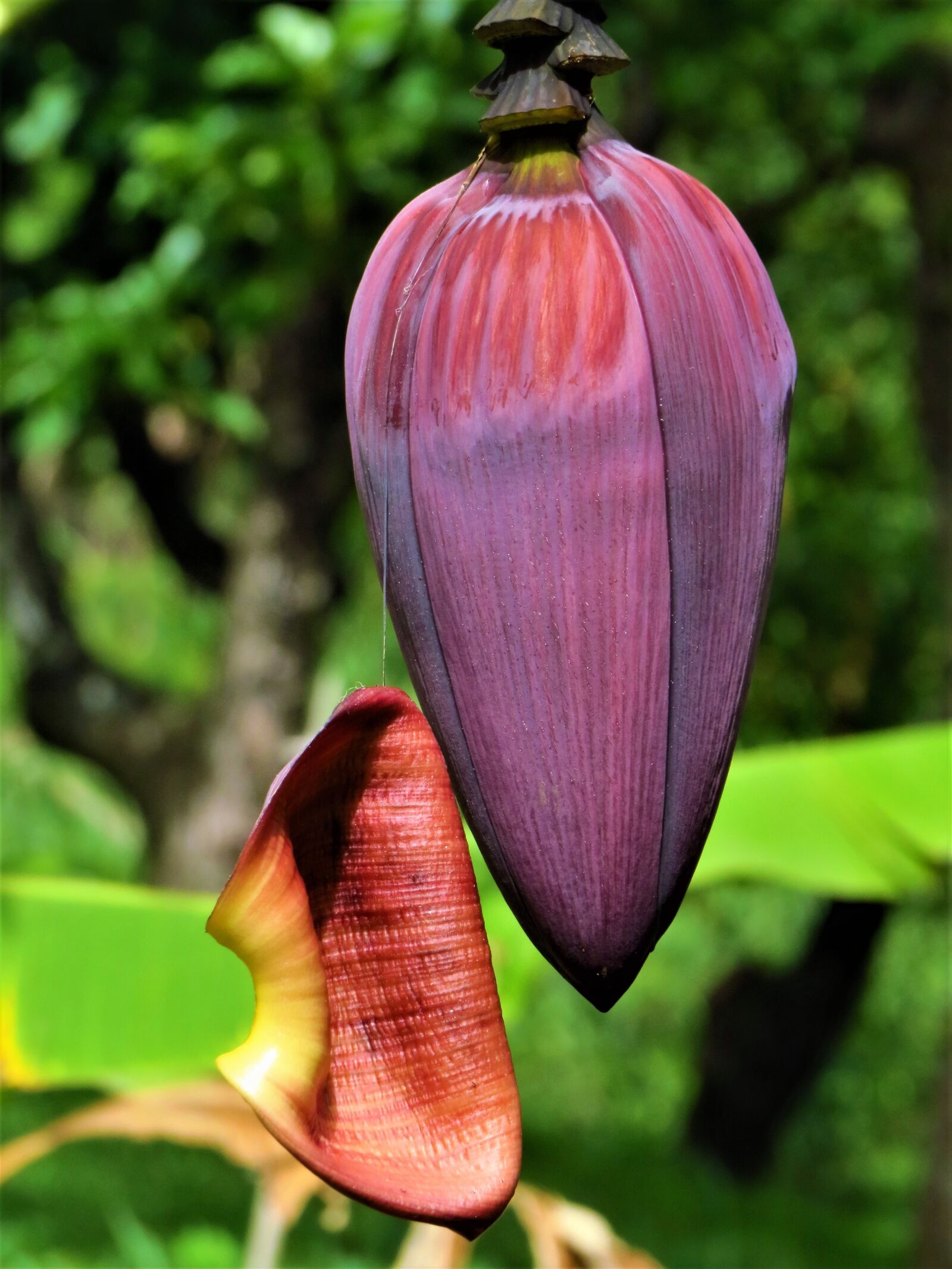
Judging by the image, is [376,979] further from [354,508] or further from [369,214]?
[354,508]

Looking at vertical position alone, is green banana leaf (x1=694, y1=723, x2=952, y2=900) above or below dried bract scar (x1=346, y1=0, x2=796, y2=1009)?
below

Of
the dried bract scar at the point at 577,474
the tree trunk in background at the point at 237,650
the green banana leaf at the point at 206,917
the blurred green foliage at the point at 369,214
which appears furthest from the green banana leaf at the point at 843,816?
the tree trunk in background at the point at 237,650

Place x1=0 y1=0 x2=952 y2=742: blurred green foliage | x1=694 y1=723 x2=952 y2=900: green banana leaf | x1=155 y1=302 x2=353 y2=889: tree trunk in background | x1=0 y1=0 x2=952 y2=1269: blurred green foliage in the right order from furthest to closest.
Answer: x1=155 y1=302 x2=353 y2=889: tree trunk in background < x1=0 y1=0 x2=952 y2=1269: blurred green foliage < x1=0 y1=0 x2=952 y2=742: blurred green foliage < x1=694 y1=723 x2=952 y2=900: green banana leaf

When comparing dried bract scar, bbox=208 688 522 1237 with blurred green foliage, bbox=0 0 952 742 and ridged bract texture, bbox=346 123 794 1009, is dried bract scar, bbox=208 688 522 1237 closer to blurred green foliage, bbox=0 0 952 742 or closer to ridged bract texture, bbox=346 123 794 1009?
ridged bract texture, bbox=346 123 794 1009

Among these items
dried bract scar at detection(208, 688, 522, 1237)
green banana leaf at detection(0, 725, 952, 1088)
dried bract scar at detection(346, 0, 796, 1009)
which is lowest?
green banana leaf at detection(0, 725, 952, 1088)

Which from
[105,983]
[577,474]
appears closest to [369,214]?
[105,983]

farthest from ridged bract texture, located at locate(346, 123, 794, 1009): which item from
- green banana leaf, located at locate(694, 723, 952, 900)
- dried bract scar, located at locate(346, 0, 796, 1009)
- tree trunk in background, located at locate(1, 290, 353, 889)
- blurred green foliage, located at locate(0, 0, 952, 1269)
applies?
tree trunk in background, located at locate(1, 290, 353, 889)
